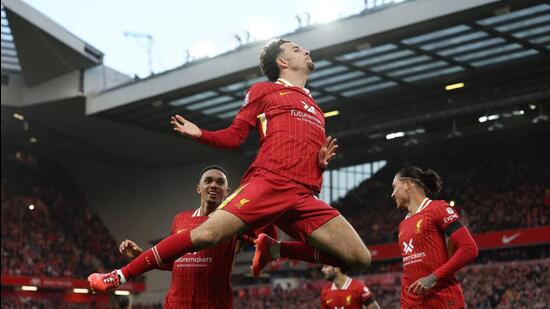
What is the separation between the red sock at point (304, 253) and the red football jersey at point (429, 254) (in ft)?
5.40

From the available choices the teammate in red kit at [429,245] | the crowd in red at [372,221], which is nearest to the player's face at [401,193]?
the teammate in red kit at [429,245]

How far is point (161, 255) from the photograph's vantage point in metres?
5.25

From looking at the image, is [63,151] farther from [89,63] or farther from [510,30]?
[510,30]

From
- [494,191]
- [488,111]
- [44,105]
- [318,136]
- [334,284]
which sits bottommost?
[334,284]

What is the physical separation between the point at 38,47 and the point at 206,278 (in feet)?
90.6

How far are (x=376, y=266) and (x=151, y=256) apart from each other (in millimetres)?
30798

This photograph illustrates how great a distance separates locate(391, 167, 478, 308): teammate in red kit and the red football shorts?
5.47 feet

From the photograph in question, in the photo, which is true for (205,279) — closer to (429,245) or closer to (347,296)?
(429,245)

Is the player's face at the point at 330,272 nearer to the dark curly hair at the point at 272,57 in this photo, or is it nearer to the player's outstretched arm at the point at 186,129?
the dark curly hair at the point at 272,57

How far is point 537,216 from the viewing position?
30531mm

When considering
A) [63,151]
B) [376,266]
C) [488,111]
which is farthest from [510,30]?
[63,151]

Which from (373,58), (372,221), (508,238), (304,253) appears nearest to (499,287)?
(508,238)

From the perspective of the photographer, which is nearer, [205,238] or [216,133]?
[205,238]

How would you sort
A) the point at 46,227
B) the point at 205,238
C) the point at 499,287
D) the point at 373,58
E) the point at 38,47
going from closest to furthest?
the point at 205,238 → the point at 499,287 → the point at 373,58 → the point at 38,47 → the point at 46,227
